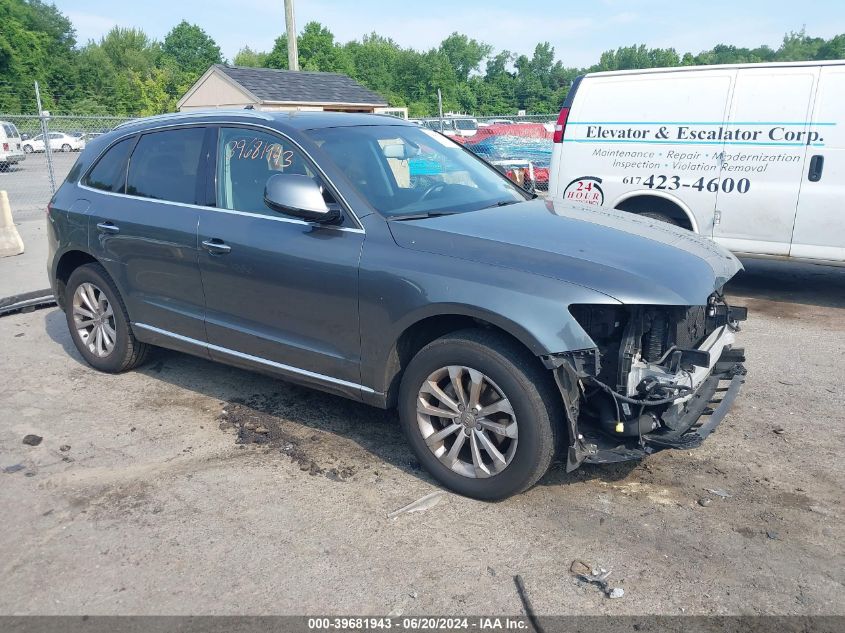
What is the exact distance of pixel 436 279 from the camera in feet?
11.7

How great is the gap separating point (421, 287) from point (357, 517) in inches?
45.4

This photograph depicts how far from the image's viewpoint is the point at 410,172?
446 cm

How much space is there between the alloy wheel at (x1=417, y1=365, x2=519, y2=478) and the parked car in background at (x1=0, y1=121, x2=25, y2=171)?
2083 centimetres

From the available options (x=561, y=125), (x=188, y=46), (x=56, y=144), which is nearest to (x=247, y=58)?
(x=188, y=46)

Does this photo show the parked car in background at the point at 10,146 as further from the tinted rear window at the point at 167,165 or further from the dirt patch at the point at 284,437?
the dirt patch at the point at 284,437

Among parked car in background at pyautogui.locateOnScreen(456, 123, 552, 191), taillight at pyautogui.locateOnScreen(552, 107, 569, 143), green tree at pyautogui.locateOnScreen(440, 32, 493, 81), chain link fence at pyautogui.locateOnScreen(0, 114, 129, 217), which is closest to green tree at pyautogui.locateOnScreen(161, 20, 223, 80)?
green tree at pyautogui.locateOnScreen(440, 32, 493, 81)

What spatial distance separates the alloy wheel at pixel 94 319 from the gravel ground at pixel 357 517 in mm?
464

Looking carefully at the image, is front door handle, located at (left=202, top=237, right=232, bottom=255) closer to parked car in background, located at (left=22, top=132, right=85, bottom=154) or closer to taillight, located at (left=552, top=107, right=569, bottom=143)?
taillight, located at (left=552, top=107, right=569, bottom=143)

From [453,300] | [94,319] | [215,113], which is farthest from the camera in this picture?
[94,319]

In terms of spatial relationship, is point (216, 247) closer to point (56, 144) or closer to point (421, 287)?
point (421, 287)

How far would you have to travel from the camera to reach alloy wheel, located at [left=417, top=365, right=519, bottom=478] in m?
3.49

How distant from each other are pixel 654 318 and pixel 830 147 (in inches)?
183

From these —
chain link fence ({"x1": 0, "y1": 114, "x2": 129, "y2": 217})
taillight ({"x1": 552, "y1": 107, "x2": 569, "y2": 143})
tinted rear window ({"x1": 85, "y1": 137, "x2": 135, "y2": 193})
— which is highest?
taillight ({"x1": 552, "y1": 107, "x2": 569, "y2": 143})

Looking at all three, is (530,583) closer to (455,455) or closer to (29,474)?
(455,455)
